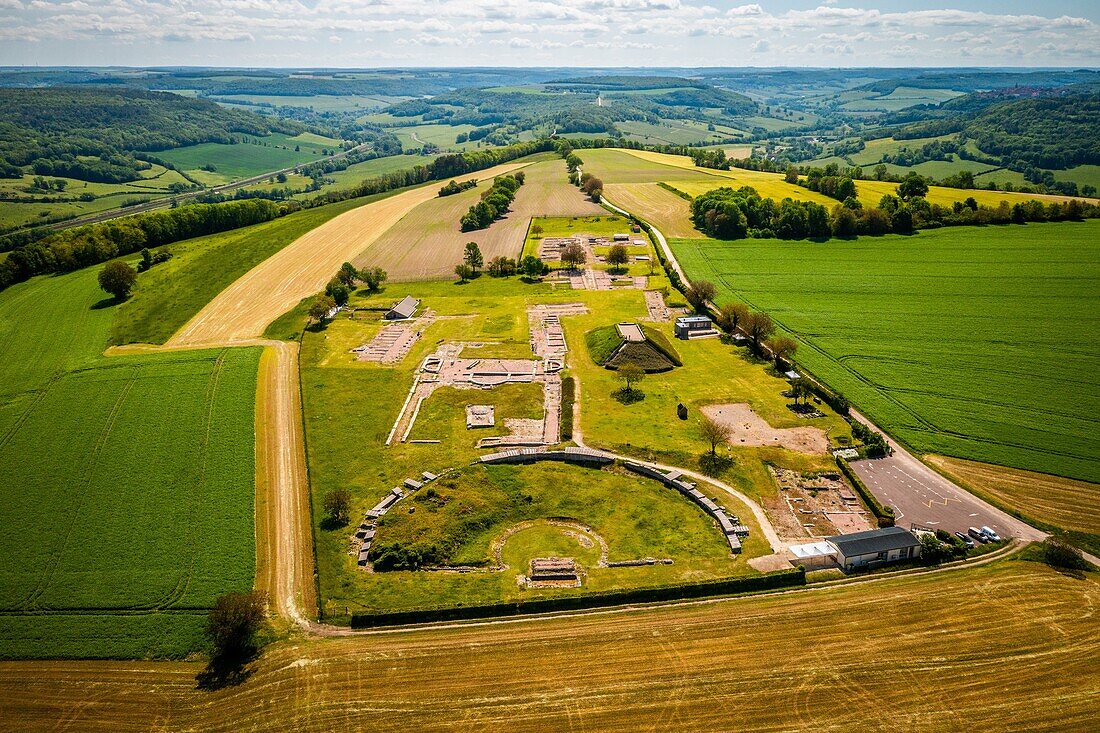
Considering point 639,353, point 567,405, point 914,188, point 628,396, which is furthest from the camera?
point 914,188

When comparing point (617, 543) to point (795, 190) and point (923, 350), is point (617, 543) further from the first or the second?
point (795, 190)

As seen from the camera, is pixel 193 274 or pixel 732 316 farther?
pixel 193 274

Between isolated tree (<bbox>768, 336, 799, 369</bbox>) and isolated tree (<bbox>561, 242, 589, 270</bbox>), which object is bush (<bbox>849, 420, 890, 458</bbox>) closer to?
isolated tree (<bbox>768, 336, 799, 369</bbox>)

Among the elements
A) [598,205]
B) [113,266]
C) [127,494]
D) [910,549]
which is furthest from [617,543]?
[598,205]

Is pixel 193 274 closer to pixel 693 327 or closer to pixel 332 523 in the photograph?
pixel 332 523

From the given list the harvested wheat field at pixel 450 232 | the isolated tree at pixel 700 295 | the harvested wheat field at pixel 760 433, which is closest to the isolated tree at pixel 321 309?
the harvested wheat field at pixel 450 232

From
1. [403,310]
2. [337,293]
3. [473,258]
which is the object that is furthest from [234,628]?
[473,258]

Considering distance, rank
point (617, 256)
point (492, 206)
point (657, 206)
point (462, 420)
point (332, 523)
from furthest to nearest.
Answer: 1. point (657, 206)
2. point (492, 206)
3. point (617, 256)
4. point (462, 420)
5. point (332, 523)
